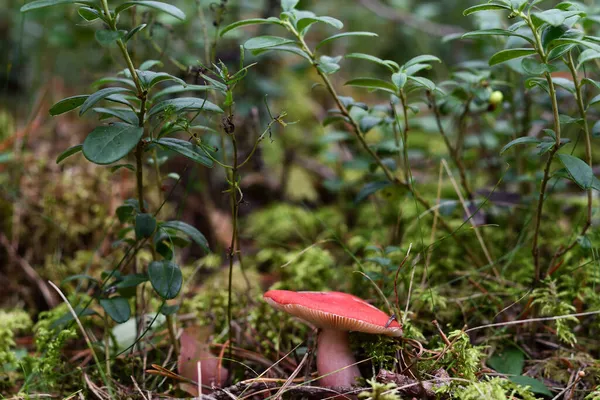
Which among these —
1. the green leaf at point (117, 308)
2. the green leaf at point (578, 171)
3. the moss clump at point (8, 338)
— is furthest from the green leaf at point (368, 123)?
the moss clump at point (8, 338)

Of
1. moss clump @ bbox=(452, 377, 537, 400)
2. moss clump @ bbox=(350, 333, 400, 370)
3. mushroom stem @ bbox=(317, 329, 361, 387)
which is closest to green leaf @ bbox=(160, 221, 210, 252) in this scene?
mushroom stem @ bbox=(317, 329, 361, 387)

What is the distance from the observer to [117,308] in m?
1.43

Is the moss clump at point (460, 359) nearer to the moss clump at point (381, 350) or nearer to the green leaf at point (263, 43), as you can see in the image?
the moss clump at point (381, 350)

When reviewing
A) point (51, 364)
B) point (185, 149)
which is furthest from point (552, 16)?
point (51, 364)

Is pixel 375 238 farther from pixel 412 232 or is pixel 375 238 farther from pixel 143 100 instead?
pixel 143 100

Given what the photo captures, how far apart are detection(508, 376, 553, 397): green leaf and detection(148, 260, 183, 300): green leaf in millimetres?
1010

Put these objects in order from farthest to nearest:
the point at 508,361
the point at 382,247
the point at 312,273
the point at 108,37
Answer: the point at 312,273
the point at 382,247
the point at 508,361
the point at 108,37

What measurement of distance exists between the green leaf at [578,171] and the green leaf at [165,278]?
110 centimetres

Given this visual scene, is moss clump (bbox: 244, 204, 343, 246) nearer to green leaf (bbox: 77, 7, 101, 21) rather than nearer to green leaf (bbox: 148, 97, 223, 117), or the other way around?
green leaf (bbox: 148, 97, 223, 117)

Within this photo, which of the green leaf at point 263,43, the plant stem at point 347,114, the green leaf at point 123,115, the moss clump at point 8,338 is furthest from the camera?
the moss clump at point 8,338

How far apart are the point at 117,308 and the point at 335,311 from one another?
632mm

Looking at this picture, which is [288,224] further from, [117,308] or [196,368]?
[117,308]

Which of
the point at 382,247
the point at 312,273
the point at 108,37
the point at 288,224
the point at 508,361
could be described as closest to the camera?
the point at 108,37

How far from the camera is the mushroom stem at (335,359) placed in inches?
57.2
